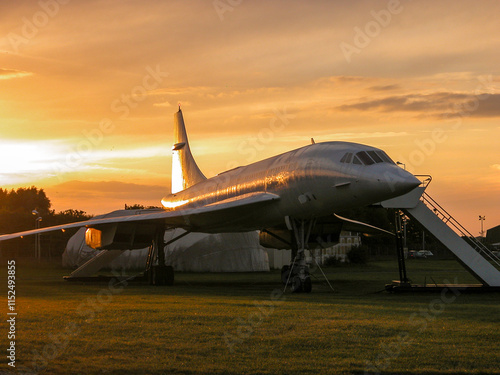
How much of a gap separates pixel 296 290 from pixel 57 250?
206 feet

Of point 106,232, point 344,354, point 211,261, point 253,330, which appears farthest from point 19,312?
point 211,261

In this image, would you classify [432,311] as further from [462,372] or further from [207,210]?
[207,210]

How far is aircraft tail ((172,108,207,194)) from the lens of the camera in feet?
104

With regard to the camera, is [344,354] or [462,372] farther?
[344,354]

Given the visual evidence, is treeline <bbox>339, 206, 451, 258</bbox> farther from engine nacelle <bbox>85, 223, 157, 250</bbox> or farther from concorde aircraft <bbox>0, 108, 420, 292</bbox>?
engine nacelle <bbox>85, 223, 157, 250</bbox>

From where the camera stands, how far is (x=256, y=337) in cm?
948

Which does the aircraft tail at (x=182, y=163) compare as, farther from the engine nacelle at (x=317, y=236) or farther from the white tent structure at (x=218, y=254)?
the engine nacelle at (x=317, y=236)

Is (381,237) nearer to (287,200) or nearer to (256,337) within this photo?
(287,200)

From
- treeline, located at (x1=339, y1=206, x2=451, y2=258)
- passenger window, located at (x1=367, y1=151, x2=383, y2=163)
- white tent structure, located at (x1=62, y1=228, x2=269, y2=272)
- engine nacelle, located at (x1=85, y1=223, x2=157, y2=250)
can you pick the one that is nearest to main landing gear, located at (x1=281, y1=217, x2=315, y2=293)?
passenger window, located at (x1=367, y1=151, x2=383, y2=163)

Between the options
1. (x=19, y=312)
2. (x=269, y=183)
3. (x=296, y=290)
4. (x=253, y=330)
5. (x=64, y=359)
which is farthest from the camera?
(x=269, y=183)

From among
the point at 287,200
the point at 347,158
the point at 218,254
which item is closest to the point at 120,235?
the point at 287,200

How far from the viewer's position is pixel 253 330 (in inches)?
400

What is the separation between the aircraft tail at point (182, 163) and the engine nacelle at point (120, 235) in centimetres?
713

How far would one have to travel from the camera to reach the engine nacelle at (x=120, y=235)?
77.0ft
